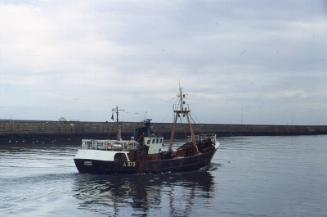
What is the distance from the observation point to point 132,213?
118ft

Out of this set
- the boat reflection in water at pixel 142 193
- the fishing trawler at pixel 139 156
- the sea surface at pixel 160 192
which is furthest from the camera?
the fishing trawler at pixel 139 156

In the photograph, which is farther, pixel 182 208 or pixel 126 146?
pixel 126 146

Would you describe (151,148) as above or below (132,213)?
above

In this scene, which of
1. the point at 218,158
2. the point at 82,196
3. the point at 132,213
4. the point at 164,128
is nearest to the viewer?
the point at 132,213

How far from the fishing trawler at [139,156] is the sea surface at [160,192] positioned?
1070mm

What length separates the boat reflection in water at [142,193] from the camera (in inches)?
1469

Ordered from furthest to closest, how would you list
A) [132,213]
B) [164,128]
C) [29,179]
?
[164,128] < [29,179] < [132,213]

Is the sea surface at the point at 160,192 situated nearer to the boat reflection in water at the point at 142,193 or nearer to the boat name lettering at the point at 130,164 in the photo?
the boat reflection in water at the point at 142,193

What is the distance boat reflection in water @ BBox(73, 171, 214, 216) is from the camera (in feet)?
122

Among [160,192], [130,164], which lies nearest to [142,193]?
[160,192]

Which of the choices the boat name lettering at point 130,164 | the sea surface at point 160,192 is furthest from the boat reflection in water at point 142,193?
the boat name lettering at point 130,164

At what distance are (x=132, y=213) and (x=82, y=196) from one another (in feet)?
22.4

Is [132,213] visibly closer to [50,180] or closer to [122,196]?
[122,196]

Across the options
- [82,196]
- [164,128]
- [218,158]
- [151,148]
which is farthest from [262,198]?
[164,128]
